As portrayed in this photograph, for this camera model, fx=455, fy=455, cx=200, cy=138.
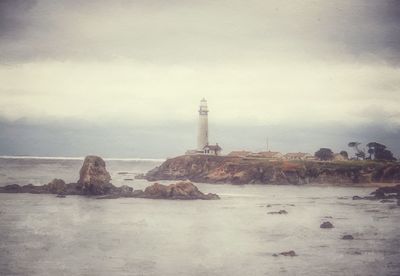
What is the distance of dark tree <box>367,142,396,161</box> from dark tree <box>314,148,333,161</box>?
0.59 metres

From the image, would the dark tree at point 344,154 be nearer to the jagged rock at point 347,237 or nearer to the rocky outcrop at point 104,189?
the jagged rock at point 347,237

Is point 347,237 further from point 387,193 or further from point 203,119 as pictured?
point 203,119

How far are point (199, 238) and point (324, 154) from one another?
2.42 metres

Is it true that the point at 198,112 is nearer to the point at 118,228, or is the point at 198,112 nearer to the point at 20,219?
the point at 118,228

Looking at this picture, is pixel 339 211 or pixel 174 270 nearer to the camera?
pixel 174 270

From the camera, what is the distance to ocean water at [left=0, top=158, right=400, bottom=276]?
5.47m

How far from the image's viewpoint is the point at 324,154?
7117mm

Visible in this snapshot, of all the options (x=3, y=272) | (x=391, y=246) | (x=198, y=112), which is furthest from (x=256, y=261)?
(x=3, y=272)

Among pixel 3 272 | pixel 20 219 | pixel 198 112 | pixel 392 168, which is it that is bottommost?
pixel 3 272

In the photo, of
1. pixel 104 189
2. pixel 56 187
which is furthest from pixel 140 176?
pixel 56 187

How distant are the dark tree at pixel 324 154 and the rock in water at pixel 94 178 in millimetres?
3886

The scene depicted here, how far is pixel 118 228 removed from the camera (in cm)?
664

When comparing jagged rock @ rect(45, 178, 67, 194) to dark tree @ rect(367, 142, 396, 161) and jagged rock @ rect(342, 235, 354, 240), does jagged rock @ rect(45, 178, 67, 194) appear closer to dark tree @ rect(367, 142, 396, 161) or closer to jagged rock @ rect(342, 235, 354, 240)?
jagged rock @ rect(342, 235, 354, 240)

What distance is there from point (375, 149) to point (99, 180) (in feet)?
18.8
